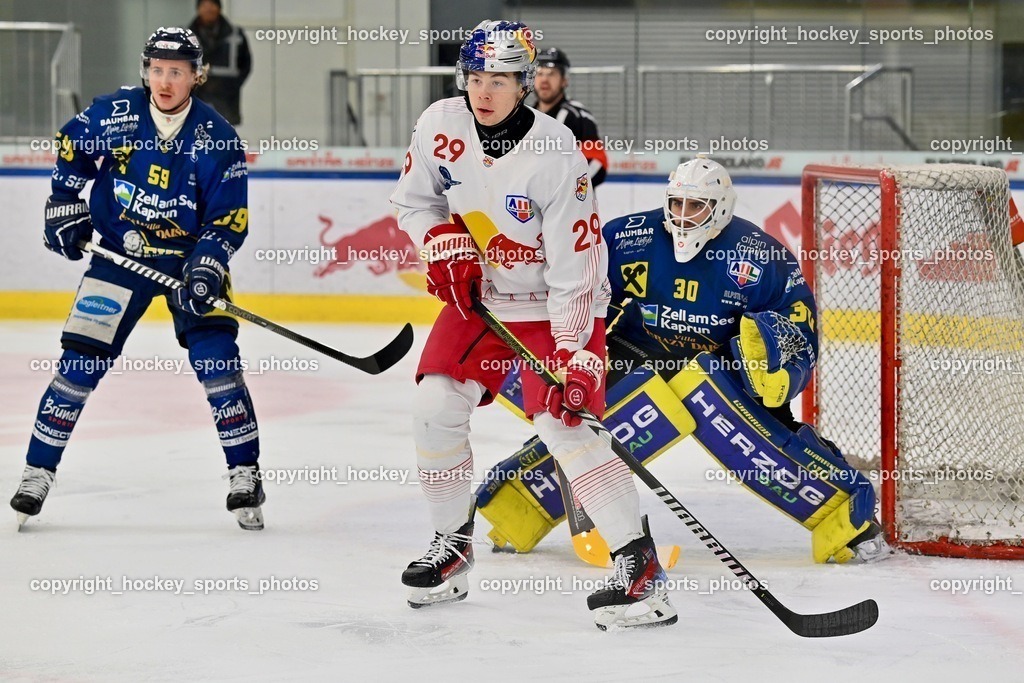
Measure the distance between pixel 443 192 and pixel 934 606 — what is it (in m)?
1.25

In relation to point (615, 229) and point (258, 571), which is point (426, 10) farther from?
point (258, 571)

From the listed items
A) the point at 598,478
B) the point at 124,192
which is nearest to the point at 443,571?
the point at 598,478

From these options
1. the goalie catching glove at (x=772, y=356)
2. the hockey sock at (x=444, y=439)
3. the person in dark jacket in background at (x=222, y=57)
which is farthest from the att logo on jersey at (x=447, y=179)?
the person in dark jacket in background at (x=222, y=57)

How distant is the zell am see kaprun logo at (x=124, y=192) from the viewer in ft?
11.0

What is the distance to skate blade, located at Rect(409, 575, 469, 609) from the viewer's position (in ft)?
8.95

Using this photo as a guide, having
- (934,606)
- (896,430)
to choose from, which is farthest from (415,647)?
(896,430)

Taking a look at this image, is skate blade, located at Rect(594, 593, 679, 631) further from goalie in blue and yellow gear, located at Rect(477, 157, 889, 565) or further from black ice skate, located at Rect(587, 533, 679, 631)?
goalie in blue and yellow gear, located at Rect(477, 157, 889, 565)

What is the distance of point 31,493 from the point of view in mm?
3322

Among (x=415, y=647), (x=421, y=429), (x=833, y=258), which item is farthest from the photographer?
(x=833, y=258)

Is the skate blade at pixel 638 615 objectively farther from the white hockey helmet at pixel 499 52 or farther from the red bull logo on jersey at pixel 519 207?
the white hockey helmet at pixel 499 52

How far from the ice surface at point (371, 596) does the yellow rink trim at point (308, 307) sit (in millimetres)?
2453

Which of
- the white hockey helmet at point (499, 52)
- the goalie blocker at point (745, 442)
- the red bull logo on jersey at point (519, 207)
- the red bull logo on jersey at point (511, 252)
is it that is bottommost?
the goalie blocker at point (745, 442)

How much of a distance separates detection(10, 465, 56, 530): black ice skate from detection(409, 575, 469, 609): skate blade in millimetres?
1056

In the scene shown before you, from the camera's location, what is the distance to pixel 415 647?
2.47m
